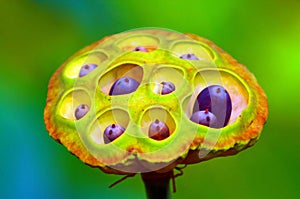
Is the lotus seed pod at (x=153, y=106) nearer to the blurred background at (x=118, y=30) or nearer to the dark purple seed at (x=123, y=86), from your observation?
the dark purple seed at (x=123, y=86)

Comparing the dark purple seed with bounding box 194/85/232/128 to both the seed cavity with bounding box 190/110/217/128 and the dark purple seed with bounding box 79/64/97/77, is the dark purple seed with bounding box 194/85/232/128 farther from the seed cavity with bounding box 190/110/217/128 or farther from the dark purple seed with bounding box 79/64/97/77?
the dark purple seed with bounding box 79/64/97/77

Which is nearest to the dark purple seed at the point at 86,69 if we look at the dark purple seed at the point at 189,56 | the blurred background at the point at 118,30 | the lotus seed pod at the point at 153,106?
the lotus seed pod at the point at 153,106

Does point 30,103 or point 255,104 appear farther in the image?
point 30,103

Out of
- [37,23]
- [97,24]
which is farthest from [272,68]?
[37,23]

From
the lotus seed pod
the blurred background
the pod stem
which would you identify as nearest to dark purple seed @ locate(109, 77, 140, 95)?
the lotus seed pod

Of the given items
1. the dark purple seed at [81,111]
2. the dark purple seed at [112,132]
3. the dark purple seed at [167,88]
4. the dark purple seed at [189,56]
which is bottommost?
the dark purple seed at [112,132]

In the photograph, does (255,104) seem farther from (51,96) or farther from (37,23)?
(37,23)
